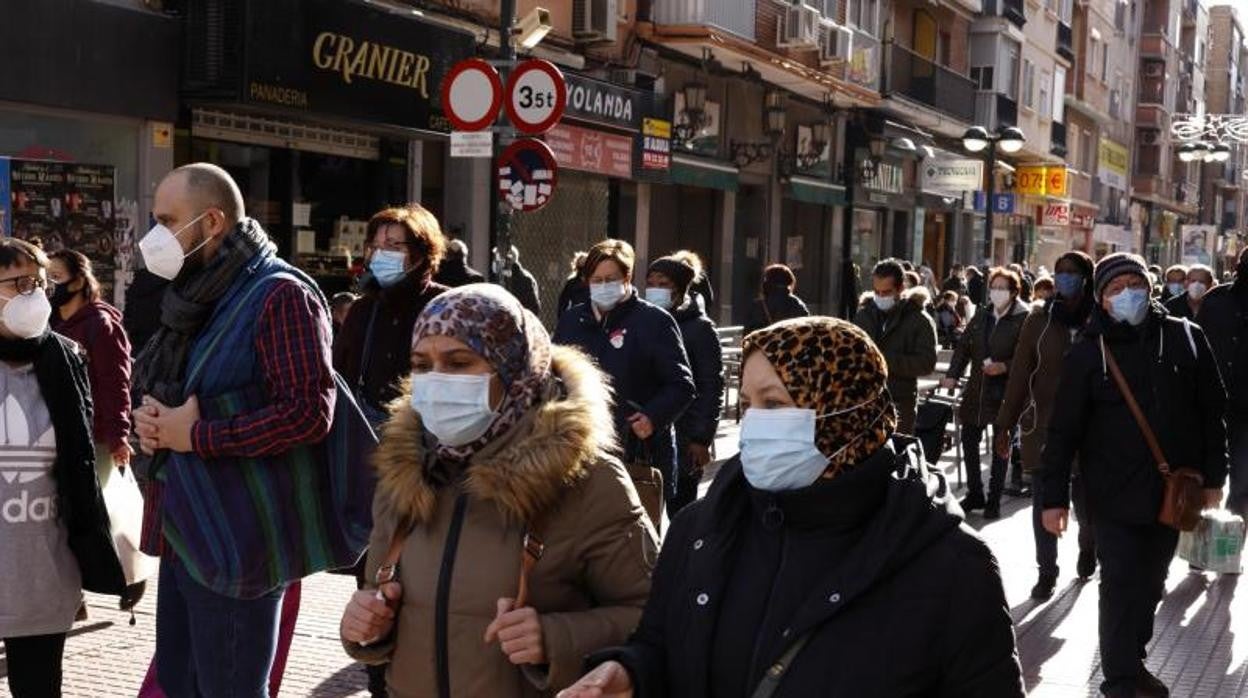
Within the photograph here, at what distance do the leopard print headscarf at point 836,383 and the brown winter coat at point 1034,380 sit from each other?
20.3 ft

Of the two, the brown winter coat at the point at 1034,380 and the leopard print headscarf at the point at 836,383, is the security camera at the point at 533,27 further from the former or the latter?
the leopard print headscarf at the point at 836,383

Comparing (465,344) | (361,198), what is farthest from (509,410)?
(361,198)

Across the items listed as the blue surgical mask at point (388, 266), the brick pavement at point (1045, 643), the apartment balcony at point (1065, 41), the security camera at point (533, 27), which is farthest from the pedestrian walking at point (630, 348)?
the apartment balcony at point (1065, 41)

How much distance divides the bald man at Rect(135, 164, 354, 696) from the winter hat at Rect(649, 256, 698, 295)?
4.81 m

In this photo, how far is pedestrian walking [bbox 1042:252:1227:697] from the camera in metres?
6.36

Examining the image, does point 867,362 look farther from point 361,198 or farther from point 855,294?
point 855,294

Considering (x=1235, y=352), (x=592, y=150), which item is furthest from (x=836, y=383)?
(x=592, y=150)

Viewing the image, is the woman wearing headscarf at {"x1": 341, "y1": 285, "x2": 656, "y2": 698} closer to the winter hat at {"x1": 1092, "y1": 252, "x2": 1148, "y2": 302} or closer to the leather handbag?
the leather handbag

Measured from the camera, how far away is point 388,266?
255 inches

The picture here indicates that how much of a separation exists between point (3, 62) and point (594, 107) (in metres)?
9.55

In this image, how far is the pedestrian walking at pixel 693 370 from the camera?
8.61m

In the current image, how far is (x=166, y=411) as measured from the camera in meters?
4.16

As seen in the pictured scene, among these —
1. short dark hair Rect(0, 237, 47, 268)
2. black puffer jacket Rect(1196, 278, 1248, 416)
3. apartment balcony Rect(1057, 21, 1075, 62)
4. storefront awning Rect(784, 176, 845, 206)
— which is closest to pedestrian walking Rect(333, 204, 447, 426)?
short dark hair Rect(0, 237, 47, 268)

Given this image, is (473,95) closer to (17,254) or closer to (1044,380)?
(1044,380)
